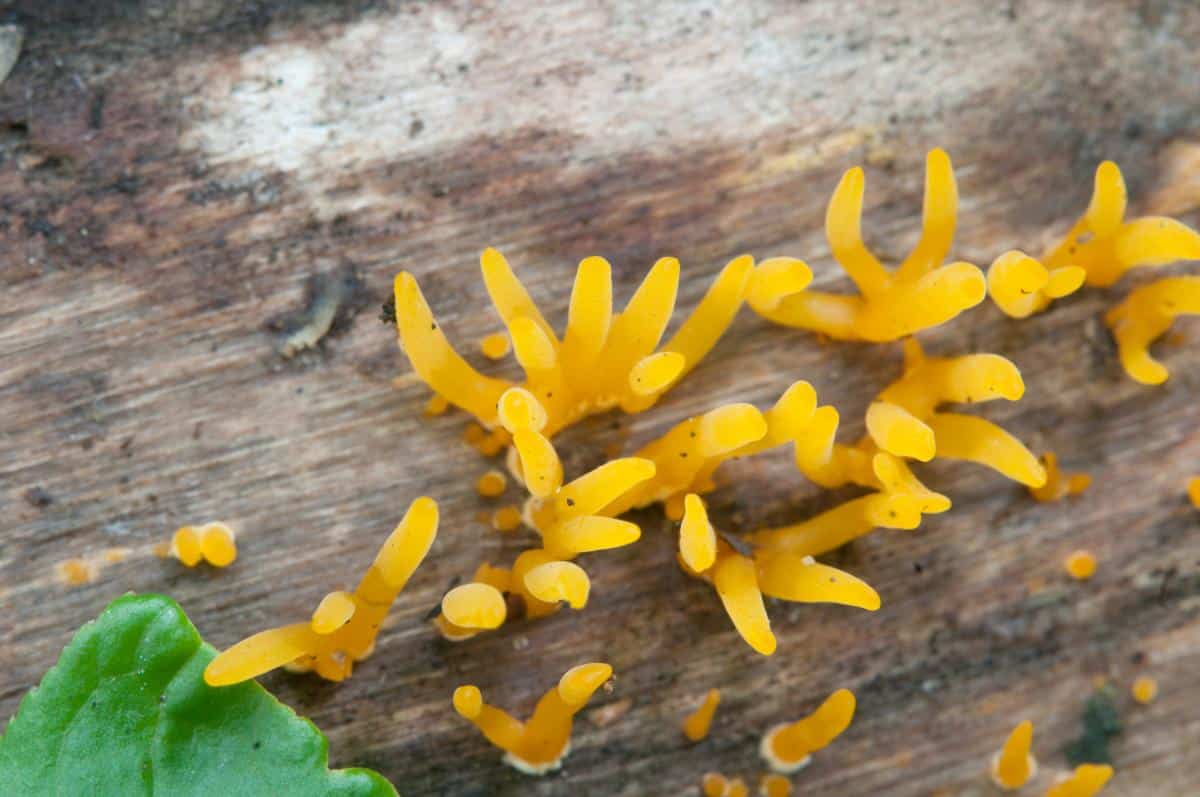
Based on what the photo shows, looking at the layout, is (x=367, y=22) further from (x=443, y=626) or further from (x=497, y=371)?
(x=443, y=626)

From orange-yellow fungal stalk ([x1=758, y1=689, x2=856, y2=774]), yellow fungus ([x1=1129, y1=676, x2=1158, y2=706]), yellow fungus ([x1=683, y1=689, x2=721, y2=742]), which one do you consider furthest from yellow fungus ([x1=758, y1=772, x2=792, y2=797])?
yellow fungus ([x1=1129, y1=676, x2=1158, y2=706])

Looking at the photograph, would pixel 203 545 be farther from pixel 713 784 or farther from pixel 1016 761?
pixel 1016 761

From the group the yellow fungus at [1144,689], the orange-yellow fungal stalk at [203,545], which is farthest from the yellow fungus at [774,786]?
the orange-yellow fungal stalk at [203,545]

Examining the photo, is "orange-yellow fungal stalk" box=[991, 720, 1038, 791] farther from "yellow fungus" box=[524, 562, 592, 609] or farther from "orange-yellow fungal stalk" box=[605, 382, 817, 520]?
"yellow fungus" box=[524, 562, 592, 609]

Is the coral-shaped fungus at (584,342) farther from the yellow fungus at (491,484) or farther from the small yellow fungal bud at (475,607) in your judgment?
the small yellow fungal bud at (475,607)

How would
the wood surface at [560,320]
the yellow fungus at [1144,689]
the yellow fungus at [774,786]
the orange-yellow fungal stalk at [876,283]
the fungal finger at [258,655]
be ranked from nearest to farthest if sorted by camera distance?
1. the fungal finger at [258,655]
2. the orange-yellow fungal stalk at [876,283]
3. the wood surface at [560,320]
4. the yellow fungus at [774,786]
5. the yellow fungus at [1144,689]

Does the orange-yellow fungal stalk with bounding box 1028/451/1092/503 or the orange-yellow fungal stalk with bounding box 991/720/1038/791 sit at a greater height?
the orange-yellow fungal stalk with bounding box 1028/451/1092/503

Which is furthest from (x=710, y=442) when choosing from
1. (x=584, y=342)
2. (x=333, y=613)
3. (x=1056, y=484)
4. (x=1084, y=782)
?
(x=1084, y=782)
